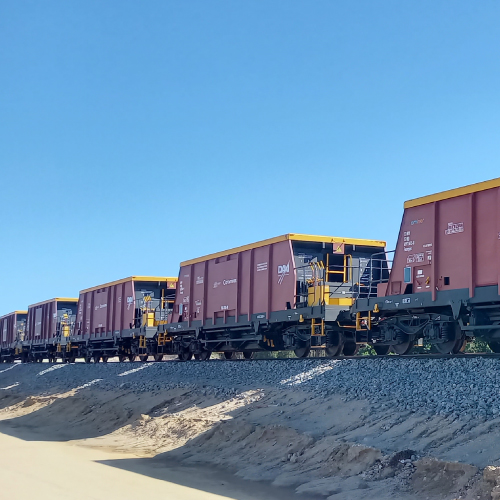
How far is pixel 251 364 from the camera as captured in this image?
1669cm

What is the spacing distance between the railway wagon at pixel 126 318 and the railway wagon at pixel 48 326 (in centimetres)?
269

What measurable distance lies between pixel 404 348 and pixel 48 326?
26.4 m

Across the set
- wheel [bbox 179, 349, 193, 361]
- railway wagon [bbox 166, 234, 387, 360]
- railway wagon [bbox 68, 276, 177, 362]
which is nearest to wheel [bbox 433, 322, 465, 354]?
railway wagon [bbox 166, 234, 387, 360]

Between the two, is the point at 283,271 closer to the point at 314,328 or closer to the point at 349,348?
the point at 314,328

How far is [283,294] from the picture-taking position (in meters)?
18.7

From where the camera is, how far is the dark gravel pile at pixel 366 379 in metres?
10.0

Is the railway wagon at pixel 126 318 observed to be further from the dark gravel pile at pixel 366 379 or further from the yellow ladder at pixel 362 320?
the yellow ladder at pixel 362 320

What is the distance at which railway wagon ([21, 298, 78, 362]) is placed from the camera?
35.6 m

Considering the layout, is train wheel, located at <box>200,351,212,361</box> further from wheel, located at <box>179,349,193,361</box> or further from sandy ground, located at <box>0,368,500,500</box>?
sandy ground, located at <box>0,368,500,500</box>

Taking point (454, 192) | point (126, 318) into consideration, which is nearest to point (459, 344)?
point (454, 192)

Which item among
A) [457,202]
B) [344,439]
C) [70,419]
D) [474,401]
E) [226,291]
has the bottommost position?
[70,419]

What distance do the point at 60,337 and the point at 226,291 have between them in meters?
16.3

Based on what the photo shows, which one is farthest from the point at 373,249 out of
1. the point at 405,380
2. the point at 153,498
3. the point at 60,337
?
the point at 60,337

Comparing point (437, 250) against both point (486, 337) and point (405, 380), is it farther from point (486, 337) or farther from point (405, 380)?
point (405, 380)
